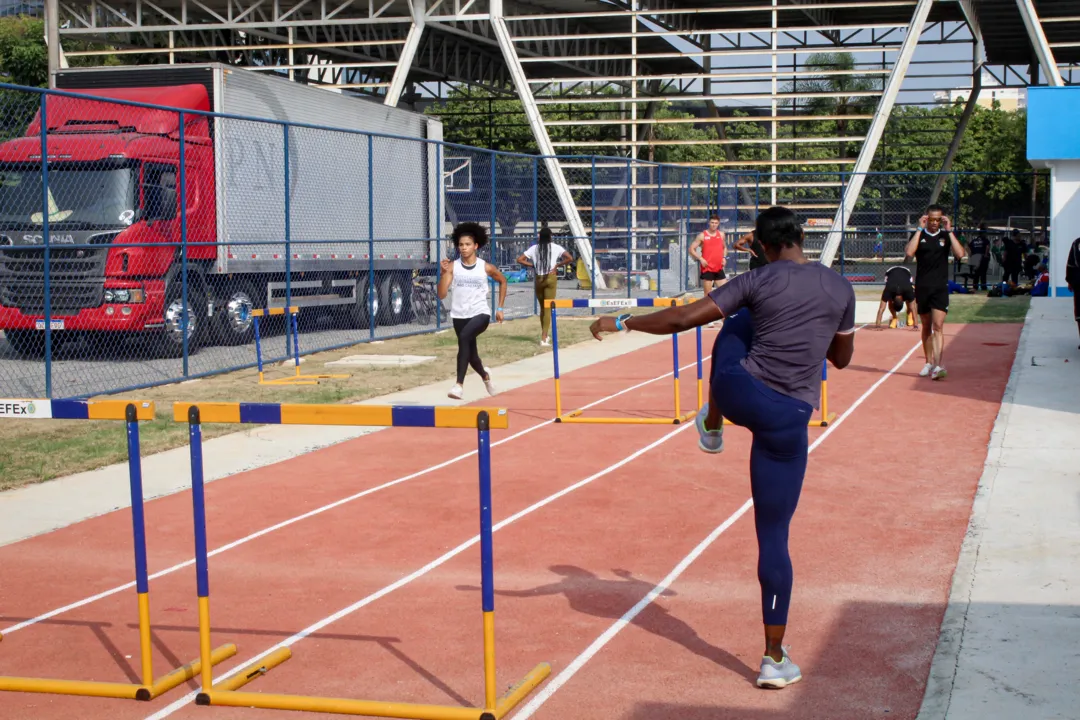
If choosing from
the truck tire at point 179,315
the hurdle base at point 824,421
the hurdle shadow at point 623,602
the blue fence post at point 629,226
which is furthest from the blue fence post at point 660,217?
the hurdle shadow at point 623,602

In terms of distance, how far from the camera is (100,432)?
12320 mm

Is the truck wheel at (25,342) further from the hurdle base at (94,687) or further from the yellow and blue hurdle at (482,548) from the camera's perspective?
the yellow and blue hurdle at (482,548)

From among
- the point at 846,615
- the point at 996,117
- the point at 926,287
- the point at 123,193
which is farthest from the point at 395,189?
the point at 996,117

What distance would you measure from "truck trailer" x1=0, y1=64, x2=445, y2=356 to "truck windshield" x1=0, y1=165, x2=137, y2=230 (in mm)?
20

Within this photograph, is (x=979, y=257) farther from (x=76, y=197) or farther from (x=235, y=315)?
(x=76, y=197)

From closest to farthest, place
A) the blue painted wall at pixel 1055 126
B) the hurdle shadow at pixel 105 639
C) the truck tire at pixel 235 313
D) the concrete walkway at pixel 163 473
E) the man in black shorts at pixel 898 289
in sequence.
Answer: the hurdle shadow at pixel 105 639, the concrete walkway at pixel 163 473, the truck tire at pixel 235 313, the man in black shorts at pixel 898 289, the blue painted wall at pixel 1055 126

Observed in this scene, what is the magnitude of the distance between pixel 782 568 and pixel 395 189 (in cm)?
1801

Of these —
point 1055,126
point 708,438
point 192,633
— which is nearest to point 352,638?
point 192,633

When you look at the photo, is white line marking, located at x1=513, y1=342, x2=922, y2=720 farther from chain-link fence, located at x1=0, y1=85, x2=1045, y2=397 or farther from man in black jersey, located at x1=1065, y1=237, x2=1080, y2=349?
man in black jersey, located at x1=1065, y1=237, x2=1080, y2=349

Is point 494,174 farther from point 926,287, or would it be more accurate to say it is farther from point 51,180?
point 926,287

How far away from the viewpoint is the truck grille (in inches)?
617

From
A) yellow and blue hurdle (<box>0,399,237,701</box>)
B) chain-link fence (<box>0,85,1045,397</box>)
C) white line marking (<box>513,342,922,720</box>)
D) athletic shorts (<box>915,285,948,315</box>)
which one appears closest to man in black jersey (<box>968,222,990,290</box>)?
chain-link fence (<box>0,85,1045,397</box>)

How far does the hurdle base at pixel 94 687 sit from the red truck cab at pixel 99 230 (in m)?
10.3

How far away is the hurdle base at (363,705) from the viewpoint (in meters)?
5.28
